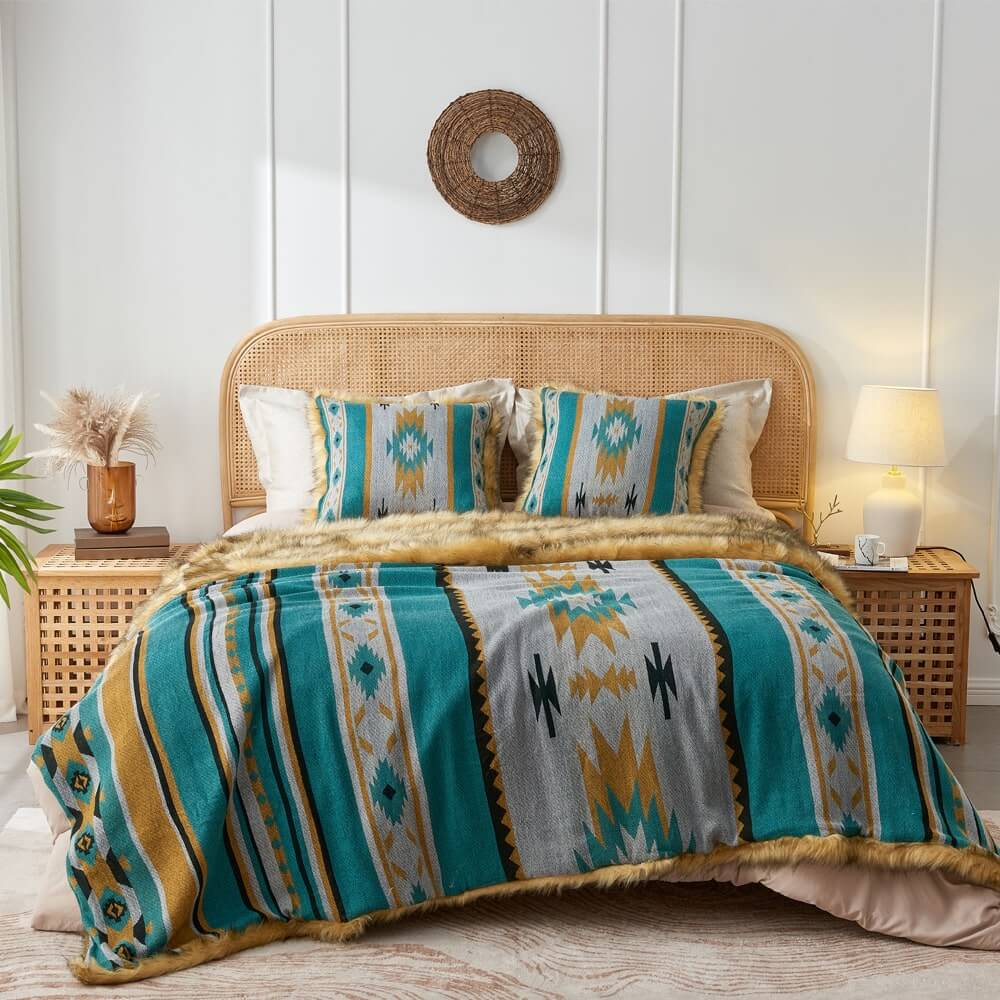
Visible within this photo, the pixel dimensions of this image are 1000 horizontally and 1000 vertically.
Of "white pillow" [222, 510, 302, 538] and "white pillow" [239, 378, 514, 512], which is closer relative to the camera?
"white pillow" [222, 510, 302, 538]

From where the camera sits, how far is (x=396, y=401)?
3.67 metres

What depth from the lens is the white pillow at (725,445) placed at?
3.73 meters

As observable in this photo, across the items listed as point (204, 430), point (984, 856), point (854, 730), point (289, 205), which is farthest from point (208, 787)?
point (289, 205)

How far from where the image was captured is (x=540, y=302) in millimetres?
4031

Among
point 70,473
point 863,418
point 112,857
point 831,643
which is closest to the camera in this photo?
point 112,857

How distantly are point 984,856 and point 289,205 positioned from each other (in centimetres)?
287

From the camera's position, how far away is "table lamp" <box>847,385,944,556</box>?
3664 mm

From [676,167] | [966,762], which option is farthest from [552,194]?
[966,762]

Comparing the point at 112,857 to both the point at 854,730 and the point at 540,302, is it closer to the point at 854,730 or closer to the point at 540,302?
the point at 854,730

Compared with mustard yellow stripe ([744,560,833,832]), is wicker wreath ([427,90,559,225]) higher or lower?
higher

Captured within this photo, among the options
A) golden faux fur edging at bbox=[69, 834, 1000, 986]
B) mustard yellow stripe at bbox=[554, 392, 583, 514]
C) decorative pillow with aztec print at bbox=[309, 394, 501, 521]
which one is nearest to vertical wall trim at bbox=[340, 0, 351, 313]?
decorative pillow with aztec print at bbox=[309, 394, 501, 521]

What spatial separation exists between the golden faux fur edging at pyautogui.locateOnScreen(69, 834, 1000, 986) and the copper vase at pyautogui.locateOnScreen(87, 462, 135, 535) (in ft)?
5.58

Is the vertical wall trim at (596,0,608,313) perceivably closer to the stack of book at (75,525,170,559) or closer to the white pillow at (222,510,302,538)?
the white pillow at (222,510,302,538)

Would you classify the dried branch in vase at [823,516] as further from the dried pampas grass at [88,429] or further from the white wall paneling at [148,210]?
the dried pampas grass at [88,429]
